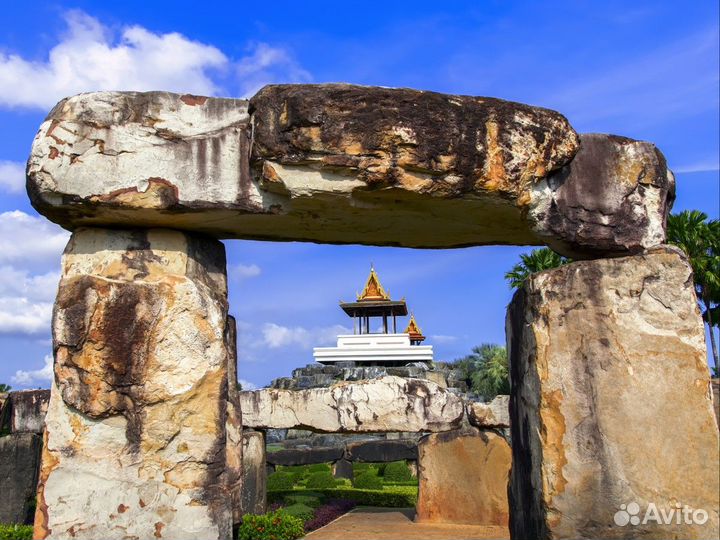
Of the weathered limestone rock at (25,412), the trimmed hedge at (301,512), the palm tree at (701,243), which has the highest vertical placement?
the palm tree at (701,243)

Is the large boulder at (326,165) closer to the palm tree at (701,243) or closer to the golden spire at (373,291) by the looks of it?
the palm tree at (701,243)

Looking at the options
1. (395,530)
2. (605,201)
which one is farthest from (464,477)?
(605,201)

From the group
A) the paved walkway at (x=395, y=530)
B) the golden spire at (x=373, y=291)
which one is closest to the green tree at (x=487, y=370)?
the golden spire at (x=373, y=291)

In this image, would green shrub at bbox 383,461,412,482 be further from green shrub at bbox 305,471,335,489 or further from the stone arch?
the stone arch

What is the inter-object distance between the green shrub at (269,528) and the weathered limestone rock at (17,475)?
9.31 ft

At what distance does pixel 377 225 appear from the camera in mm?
4457

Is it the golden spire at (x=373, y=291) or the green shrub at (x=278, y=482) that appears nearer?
the green shrub at (x=278, y=482)

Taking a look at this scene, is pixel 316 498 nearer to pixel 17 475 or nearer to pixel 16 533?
pixel 17 475

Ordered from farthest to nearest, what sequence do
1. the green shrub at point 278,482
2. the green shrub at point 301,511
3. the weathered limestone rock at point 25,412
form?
the green shrub at point 278,482 < the green shrub at point 301,511 < the weathered limestone rock at point 25,412

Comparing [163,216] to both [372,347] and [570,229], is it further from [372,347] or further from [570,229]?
[372,347]

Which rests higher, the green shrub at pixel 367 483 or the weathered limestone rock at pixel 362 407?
the weathered limestone rock at pixel 362 407

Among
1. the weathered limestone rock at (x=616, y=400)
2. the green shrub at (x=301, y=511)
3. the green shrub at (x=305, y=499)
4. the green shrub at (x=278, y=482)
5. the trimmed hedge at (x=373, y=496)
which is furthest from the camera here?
the green shrub at (x=278, y=482)

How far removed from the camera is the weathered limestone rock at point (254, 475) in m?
11.6

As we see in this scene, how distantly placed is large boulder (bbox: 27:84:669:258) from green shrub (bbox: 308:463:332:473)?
17216 mm
